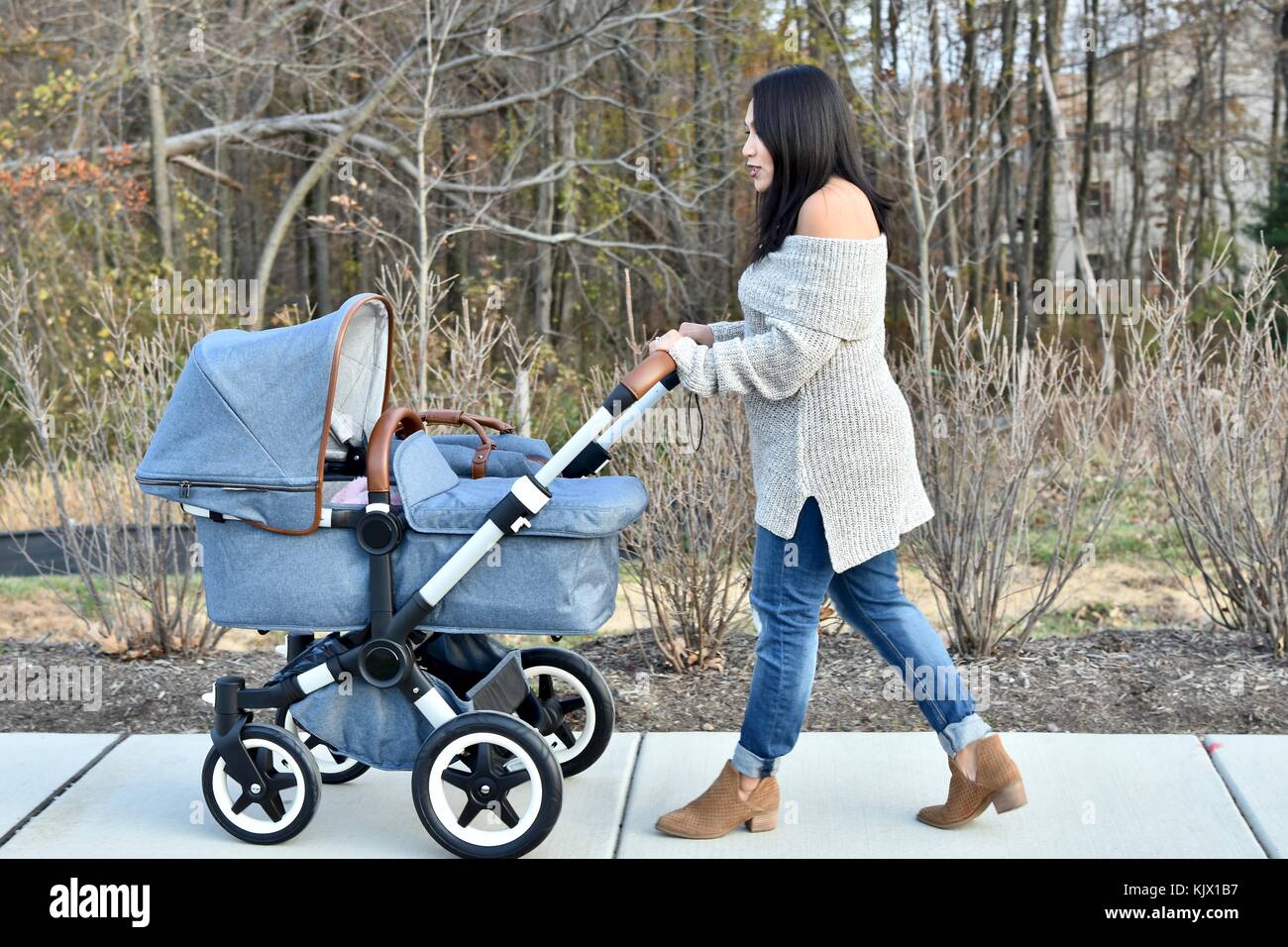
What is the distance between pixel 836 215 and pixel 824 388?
15.5 inches

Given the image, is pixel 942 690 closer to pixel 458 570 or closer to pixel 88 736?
pixel 458 570

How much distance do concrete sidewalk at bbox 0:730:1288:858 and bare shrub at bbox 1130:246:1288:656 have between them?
37.2 inches

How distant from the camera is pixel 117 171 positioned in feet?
43.5

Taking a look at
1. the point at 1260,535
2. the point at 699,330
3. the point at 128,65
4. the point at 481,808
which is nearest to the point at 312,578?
the point at 481,808

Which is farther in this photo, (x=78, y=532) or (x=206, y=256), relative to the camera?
(x=206, y=256)

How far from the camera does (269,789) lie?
3342mm

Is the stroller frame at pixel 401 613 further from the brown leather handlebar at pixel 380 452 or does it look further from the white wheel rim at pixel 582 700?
the white wheel rim at pixel 582 700

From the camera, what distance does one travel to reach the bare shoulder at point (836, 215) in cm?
310

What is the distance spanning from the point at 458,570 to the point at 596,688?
2.46 ft

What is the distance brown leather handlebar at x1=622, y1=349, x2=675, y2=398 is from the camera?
3092 mm

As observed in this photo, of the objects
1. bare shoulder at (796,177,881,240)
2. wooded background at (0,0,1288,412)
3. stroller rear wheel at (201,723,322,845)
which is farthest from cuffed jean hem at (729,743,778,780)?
wooded background at (0,0,1288,412)

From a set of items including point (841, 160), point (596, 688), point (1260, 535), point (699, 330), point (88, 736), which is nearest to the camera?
point (841, 160)

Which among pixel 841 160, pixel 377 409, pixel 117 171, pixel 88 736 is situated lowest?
pixel 88 736

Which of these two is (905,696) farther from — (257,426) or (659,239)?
(659,239)
